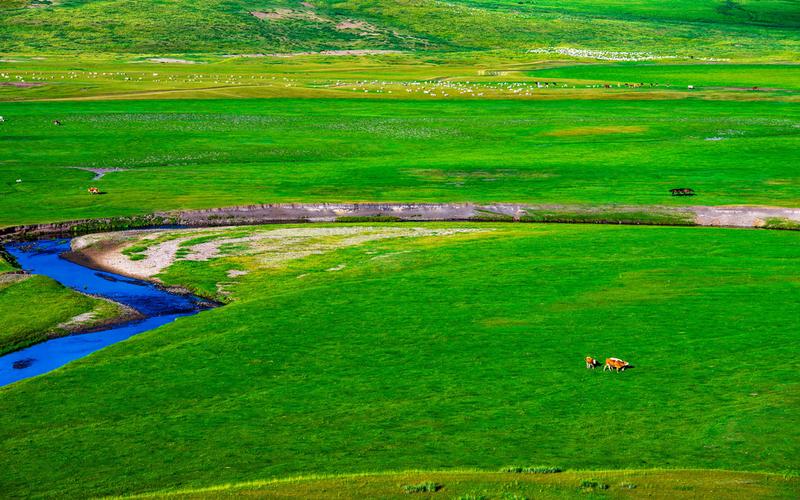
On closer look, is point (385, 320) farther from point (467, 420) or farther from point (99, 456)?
point (99, 456)

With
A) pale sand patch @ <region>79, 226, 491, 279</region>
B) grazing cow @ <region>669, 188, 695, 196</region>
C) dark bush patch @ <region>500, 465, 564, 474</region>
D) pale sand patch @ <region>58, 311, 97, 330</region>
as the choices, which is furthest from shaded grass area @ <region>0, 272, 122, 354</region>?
grazing cow @ <region>669, 188, 695, 196</region>

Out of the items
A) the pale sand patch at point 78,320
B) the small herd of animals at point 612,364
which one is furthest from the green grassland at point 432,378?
the pale sand patch at point 78,320

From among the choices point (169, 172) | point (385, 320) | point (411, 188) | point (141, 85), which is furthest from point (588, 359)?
point (141, 85)

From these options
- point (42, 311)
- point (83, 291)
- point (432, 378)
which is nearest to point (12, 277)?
point (83, 291)

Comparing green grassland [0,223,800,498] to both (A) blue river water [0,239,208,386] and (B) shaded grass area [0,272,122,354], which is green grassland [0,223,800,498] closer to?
(A) blue river water [0,239,208,386]

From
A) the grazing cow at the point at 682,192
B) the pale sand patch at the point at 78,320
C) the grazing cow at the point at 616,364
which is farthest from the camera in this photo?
the grazing cow at the point at 682,192

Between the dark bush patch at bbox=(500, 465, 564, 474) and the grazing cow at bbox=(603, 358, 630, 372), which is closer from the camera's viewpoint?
the dark bush patch at bbox=(500, 465, 564, 474)

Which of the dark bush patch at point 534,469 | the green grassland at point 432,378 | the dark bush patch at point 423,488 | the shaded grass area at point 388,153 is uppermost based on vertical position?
the dark bush patch at point 423,488

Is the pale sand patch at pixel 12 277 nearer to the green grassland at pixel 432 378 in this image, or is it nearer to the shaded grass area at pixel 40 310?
the shaded grass area at pixel 40 310
